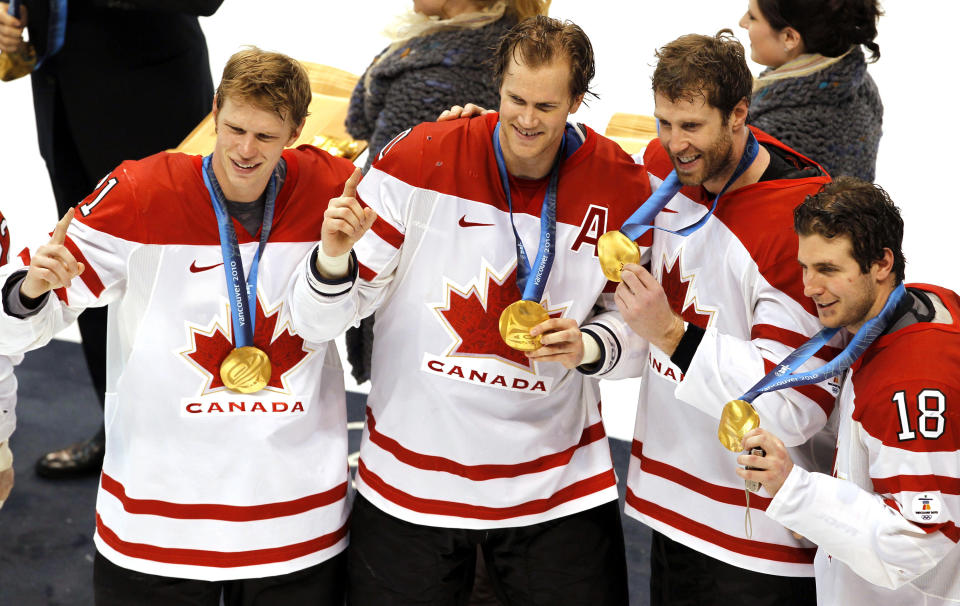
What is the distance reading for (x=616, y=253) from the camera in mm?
2342

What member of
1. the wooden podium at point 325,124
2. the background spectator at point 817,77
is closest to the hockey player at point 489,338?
the background spectator at point 817,77

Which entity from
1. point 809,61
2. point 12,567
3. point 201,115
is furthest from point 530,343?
point 12,567

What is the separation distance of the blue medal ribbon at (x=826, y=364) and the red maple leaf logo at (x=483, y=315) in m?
0.48

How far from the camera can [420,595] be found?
262 cm

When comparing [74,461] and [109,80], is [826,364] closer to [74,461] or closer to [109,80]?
[109,80]

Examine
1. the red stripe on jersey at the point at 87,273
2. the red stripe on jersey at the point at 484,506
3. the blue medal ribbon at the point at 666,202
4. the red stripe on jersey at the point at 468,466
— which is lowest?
the red stripe on jersey at the point at 484,506

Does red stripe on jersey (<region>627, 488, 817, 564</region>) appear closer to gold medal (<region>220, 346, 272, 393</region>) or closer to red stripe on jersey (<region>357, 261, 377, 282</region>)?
red stripe on jersey (<region>357, 261, 377, 282</region>)

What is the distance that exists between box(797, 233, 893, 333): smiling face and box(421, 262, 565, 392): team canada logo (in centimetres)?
55

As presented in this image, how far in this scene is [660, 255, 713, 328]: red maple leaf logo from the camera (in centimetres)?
247

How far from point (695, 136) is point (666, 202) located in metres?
0.15

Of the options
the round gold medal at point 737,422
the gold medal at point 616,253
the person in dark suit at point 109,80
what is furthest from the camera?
the person in dark suit at point 109,80

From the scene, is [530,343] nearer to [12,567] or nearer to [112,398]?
[112,398]

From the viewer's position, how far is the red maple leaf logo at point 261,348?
2.47 m

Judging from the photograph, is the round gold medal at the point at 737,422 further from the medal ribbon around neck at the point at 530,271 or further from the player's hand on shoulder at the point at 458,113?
the player's hand on shoulder at the point at 458,113
